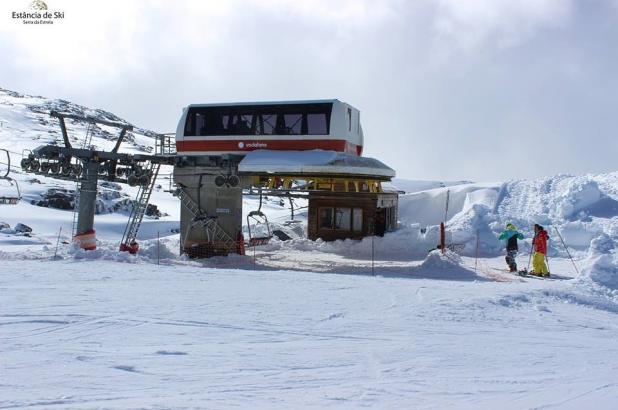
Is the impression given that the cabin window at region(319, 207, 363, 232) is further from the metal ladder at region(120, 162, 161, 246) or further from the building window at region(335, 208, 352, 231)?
the metal ladder at region(120, 162, 161, 246)

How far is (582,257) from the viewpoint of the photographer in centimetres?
2022

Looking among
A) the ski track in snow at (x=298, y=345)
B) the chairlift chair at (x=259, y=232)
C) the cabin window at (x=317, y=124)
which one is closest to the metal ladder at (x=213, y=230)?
the chairlift chair at (x=259, y=232)

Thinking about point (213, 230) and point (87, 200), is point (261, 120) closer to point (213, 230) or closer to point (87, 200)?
point (213, 230)

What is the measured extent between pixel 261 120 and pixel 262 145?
86 centimetres

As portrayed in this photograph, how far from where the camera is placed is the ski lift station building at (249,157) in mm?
17703

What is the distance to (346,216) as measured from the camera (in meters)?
27.2

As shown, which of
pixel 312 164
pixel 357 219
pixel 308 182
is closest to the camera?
pixel 312 164

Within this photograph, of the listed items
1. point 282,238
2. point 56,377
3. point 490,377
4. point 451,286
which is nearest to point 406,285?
point 451,286

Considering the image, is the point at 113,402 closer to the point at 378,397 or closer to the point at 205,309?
the point at 378,397

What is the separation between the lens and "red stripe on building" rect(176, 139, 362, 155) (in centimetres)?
1823

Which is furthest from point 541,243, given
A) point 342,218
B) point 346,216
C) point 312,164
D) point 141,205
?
point 141,205

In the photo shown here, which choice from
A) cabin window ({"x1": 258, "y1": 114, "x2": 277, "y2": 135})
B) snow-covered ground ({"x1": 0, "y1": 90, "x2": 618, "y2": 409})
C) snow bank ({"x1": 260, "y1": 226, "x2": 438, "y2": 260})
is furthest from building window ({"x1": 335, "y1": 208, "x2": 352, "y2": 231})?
snow-covered ground ({"x1": 0, "y1": 90, "x2": 618, "y2": 409})

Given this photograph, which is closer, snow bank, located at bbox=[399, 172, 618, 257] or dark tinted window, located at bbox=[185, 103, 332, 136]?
dark tinted window, located at bbox=[185, 103, 332, 136]

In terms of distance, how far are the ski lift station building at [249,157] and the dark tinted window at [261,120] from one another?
0.03m
